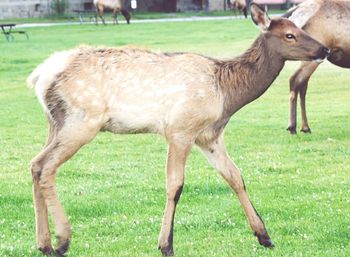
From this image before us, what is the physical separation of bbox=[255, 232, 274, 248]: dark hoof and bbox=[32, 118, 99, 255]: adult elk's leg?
1597 mm

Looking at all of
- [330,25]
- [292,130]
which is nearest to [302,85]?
[292,130]

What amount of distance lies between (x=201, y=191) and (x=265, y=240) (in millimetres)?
2374

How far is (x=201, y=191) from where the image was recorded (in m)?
10.3

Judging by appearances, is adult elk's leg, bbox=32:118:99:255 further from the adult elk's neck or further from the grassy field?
the adult elk's neck

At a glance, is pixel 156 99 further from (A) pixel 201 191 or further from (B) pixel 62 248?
(A) pixel 201 191

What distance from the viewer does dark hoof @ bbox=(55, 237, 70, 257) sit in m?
7.72

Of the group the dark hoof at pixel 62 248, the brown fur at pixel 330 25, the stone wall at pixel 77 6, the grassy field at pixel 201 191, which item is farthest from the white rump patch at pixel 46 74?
the stone wall at pixel 77 6

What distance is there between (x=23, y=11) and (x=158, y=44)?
2848 centimetres

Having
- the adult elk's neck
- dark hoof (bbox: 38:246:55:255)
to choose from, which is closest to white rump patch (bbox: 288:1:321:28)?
the adult elk's neck

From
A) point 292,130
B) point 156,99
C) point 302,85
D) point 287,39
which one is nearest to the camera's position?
point 156,99

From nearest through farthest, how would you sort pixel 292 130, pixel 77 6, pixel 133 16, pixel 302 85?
pixel 292 130 < pixel 302 85 < pixel 133 16 < pixel 77 6

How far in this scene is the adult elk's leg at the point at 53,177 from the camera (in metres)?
7.77

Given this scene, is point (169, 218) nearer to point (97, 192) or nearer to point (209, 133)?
point (209, 133)

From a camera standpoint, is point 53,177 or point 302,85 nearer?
point 53,177
